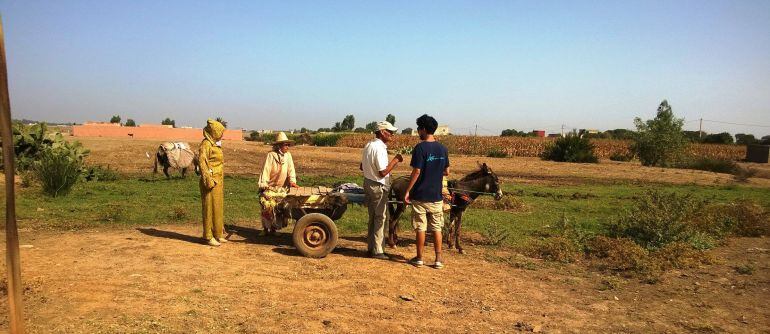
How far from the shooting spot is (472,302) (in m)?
5.93

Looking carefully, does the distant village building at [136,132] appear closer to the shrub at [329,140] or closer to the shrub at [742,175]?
the shrub at [329,140]

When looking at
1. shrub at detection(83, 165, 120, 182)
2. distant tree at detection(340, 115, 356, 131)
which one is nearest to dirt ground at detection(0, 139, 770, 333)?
shrub at detection(83, 165, 120, 182)

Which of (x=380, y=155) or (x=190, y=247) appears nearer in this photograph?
(x=380, y=155)

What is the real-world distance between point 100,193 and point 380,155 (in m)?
10.4

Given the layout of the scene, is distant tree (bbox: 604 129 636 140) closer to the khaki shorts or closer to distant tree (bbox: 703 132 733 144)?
distant tree (bbox: 703 132 733 144)

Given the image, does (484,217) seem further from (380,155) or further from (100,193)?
(100,193)

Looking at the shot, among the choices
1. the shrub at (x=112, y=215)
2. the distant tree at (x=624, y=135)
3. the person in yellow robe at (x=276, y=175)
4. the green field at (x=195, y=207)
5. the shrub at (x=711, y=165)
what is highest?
the distant tree at (x=624, y=135)

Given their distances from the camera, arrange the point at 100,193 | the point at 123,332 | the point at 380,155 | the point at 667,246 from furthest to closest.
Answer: the point at 100,193, the point at 667,246, the point at 380,155, the point at 123,332

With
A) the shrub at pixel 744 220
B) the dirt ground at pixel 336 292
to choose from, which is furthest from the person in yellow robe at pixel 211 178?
the shrub at pixel 744 220

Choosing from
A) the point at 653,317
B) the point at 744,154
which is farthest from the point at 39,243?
the point at 744,154

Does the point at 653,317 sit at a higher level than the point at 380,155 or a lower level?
lower

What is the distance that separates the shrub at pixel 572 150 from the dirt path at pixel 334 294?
29746 mm

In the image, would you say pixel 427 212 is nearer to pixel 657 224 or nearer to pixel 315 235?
pixel 315 235

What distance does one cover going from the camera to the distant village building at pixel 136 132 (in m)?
65.8
